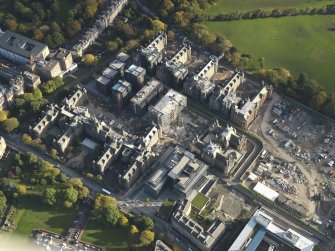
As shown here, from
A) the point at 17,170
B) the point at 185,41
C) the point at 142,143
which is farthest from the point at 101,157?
the point at 185,41

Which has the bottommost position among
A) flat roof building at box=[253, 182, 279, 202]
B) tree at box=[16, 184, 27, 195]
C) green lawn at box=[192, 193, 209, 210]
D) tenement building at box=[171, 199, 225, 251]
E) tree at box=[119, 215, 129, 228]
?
tree at box=[16, 184, 27, 195]

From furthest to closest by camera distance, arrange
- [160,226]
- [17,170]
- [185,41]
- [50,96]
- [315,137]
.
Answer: [185,41] < [50,96] < [315,137] < [17,170] < [160,226]

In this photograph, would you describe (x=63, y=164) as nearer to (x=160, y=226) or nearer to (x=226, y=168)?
(x=160, y=226)

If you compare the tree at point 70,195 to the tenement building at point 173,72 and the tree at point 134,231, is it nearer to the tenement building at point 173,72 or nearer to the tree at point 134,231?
the tree at point 134,231

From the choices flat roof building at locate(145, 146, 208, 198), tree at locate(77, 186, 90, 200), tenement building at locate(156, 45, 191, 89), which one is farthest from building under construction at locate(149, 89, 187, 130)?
tree at locate(77, 186, 90, 200)

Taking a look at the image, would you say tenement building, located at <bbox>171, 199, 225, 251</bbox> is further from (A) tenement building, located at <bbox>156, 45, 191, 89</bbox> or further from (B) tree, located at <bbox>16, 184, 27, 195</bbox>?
(A) tenement building, located at <bbox>156, 45, 191, 89</bbox>

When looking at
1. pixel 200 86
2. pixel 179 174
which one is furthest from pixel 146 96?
pixel 179 174
